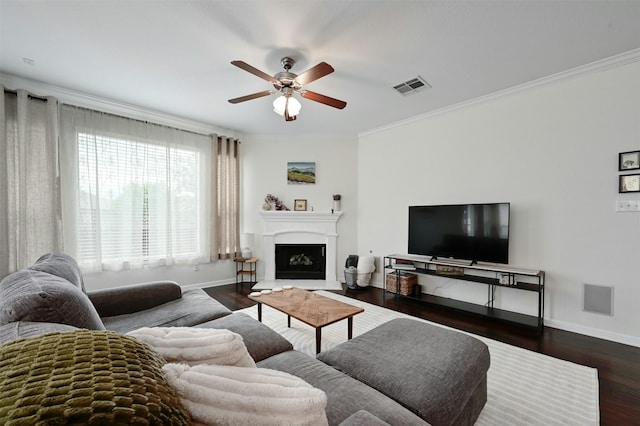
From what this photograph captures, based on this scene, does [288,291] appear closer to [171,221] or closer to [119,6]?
[171,221]

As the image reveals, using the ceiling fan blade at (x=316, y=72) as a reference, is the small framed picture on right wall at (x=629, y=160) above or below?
below

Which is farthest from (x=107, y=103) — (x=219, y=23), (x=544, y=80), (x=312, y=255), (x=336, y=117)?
(x=544, y=80)

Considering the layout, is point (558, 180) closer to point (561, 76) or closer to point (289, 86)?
point (561, 76)

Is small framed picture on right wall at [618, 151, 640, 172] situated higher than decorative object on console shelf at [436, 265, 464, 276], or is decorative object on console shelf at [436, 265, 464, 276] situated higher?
small framed picture on right wall at [618, 151, 640, 172]

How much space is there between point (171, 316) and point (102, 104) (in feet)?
10.8

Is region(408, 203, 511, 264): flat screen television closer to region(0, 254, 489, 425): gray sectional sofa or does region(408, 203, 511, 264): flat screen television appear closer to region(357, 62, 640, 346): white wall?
region(357, 62, 640, 346): white wall

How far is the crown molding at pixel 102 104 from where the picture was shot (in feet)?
10.1

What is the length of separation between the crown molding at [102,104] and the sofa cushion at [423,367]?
421 centimetres

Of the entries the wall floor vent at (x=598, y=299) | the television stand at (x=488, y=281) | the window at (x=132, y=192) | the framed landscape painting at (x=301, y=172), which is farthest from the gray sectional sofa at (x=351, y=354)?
the framed landscape painting at (x=301, y=172)

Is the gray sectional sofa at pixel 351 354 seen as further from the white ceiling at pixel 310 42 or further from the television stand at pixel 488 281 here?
the white ceiling at pixel 310 42

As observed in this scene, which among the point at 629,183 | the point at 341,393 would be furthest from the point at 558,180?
the point at 341,393

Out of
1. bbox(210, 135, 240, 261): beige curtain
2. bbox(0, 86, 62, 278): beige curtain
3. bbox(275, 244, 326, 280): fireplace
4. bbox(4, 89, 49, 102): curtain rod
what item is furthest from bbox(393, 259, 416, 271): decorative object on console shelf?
bbox(4, 89, 49, 102): curtain rod

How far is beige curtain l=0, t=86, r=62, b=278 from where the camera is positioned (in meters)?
2.94

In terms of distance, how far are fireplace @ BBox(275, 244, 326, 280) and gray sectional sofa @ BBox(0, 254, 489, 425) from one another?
9.76 feet
